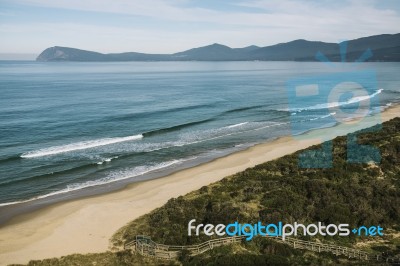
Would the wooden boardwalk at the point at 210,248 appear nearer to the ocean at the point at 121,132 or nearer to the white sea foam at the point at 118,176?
the ocean at the point at 121,132

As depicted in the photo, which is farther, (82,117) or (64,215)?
(82,117)

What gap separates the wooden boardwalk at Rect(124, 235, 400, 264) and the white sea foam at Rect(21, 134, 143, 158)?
2447 cm

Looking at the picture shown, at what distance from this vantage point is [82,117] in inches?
2451

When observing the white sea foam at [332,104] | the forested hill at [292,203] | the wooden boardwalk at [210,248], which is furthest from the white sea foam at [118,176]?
the white sea foam at [332,104]

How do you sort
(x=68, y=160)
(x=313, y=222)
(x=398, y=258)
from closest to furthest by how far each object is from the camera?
(x=398, y=258), (x=313, y=222), (x=68, y=160)

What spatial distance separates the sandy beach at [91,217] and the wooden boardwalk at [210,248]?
2.58 m

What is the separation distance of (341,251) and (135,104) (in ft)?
203

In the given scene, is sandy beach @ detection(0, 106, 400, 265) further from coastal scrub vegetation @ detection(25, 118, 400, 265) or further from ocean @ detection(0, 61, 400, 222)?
ocean @ detection(0, 61, 400, 222)

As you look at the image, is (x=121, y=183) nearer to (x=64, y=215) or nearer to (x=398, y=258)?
(x=64, y=215)

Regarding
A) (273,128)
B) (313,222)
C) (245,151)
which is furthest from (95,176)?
(273,128)

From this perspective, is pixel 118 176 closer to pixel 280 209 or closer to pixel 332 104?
pixel 280 209

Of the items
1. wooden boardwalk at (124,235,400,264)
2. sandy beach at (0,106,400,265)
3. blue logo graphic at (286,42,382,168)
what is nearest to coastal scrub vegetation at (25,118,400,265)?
wooden boardwalk at (124,235,400,264)

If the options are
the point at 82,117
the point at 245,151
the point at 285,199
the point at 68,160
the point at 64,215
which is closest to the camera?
the point at 285,199

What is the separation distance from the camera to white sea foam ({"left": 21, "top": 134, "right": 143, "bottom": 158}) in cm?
4191
